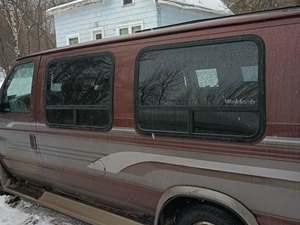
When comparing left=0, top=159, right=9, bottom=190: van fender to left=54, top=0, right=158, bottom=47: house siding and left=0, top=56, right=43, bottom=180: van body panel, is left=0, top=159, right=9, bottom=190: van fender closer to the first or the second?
left=0, top=56, right=43, bottom=180: van body panel

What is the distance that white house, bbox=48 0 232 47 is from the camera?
1495 centimetres

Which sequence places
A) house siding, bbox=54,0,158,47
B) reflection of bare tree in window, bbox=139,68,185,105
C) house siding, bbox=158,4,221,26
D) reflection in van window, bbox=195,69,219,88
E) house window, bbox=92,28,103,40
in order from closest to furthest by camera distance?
reflection in van window, bbox=195,69,219,88, reflection of bare tree in window, bbox=139,68,185,105, house siding, bbox=158,4,221,26, house siding, bbox=54,0,158,47, house window, bbox=92,28,103,40

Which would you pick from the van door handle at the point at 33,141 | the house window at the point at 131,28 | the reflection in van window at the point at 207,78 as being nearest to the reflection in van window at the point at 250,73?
the reflection in van window at the point at 207,78

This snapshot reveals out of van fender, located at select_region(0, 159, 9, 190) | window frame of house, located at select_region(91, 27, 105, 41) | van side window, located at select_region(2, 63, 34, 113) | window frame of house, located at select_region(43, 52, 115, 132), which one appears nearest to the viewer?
window frame of house, located at select_region(43, 52, 115, 132)

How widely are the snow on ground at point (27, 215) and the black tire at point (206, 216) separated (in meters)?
1.81

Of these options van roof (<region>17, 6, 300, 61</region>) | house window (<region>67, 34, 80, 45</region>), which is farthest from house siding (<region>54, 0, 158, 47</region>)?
van roof (<region>17, 6, 300, 61</region>)

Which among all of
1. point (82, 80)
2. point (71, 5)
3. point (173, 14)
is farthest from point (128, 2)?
point (82, 80)

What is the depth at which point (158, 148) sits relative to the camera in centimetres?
Result: 330

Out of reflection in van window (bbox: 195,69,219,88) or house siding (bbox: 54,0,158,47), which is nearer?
reflection in van window (bbox: 195,69,219,88)

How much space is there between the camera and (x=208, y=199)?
2945 millimetres

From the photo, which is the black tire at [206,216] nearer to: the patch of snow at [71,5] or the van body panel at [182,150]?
the van body panel at [182,150]

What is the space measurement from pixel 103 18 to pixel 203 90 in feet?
46.7

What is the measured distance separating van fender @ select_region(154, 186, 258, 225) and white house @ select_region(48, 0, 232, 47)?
1204cm

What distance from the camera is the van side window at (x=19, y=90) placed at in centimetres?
503
